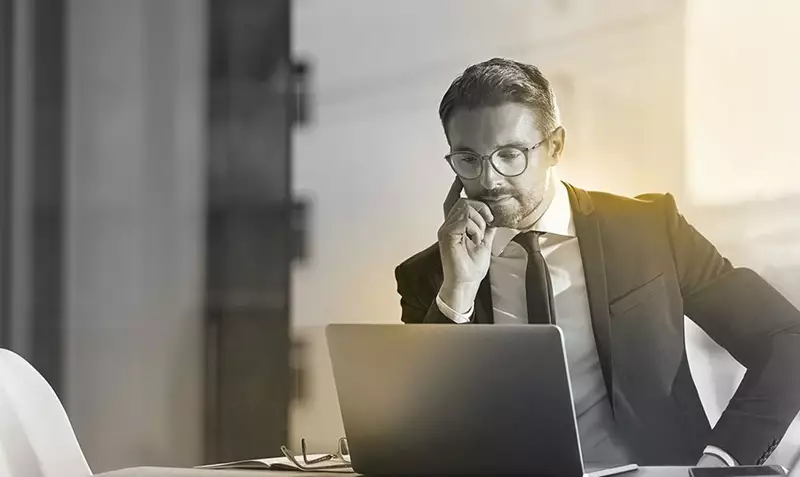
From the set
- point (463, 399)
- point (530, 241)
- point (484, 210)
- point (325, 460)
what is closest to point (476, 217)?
point (484, 210)

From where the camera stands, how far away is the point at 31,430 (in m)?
1.89

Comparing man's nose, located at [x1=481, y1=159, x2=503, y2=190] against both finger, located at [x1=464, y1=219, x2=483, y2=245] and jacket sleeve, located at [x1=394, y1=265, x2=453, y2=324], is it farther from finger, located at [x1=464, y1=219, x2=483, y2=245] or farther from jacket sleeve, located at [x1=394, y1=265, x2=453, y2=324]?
jacket sleeve, located at [x1=394, y1=265, x2=453, y2=324]

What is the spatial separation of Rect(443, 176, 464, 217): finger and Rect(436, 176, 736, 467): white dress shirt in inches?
5.3

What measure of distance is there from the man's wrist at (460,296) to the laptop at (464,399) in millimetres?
796

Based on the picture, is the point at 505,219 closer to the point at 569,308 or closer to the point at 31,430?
the point at 569,308

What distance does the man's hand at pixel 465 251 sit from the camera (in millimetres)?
2361

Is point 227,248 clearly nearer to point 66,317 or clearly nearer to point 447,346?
point 66,317

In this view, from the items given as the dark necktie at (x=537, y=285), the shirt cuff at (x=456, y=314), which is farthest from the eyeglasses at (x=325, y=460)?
the dark necktie at (x=537, y=285)

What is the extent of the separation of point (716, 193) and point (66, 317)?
1694 millimetres

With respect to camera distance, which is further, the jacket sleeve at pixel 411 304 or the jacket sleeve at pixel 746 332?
the jacket sleeve at pixel 411 304

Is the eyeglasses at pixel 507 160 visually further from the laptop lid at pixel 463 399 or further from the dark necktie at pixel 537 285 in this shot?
the laptop lid at pixel 463 399

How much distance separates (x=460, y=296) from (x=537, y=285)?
0.19 m

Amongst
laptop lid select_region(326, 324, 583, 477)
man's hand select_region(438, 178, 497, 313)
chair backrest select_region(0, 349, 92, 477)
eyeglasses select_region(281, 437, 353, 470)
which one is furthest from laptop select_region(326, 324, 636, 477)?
man's hand select_region(438, 178, 497, 313)

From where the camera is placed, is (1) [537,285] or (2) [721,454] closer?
(2) [721,454]
